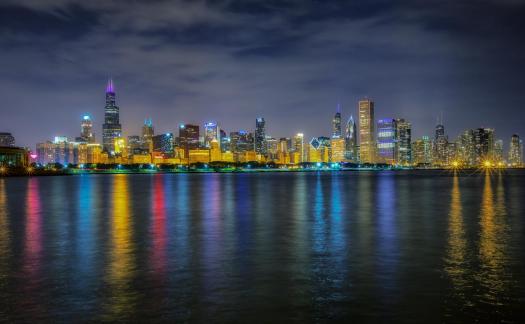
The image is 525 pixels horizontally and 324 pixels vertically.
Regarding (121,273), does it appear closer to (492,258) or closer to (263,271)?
(263,271)

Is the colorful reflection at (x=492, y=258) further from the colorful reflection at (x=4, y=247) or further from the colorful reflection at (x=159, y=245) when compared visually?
the colorful reflection at (x=4, y=247)

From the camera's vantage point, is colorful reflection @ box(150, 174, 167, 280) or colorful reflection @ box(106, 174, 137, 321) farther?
colorful reflection @ box(150, 174, 167, 280)

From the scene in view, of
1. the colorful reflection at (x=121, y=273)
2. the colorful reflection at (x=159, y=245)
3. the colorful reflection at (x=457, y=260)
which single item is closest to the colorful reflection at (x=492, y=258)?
the colorful reflection at (x=457, y=260)

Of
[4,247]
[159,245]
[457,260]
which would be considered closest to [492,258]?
[457,260]

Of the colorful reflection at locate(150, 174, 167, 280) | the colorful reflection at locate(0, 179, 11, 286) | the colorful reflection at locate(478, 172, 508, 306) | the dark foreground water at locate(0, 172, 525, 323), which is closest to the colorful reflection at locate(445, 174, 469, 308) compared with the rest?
the dark foreground water at locate(0, 172, 525, 323)

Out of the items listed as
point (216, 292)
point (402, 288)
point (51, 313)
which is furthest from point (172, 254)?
point (402, 288)

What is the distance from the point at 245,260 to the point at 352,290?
6.23 meters

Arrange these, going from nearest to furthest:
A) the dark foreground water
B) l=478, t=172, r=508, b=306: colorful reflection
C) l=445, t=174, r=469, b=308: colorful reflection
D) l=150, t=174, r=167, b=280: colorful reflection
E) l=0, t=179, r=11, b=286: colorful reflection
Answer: the dark foreground water → l=478, t=172, r=508, b=306: colorful reflection → l=445, t=174, r=469, b=308: colorful reflection → l=0, t=179, r=11, b=286: colorful reflection → l=150, t=174, r=167, b=280: colorful reflection

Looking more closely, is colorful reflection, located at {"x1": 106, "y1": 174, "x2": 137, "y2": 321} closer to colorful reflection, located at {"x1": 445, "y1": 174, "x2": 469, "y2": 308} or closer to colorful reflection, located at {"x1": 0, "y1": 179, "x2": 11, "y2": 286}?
colorful reflection, located at {"x1": 0, "y1": 179, "x2": 11, "y2": 286}

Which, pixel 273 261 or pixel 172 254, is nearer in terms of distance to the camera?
pixel 273 261

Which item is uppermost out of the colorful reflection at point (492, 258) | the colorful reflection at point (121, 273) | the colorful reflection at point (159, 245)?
the colorful reflection at point (121, 273)

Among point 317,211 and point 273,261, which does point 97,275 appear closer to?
point 273,261

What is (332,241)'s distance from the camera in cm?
2605

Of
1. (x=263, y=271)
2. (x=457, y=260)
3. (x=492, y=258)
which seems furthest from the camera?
(x=492, y=258)
